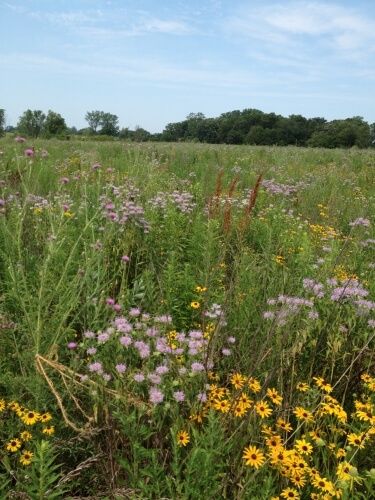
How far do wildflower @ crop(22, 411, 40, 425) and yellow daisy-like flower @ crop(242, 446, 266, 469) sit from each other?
2.33 ft

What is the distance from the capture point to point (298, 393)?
1.82 meters

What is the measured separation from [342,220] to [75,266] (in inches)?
140

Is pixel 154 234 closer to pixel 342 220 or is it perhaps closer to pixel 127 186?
pixel 127 186

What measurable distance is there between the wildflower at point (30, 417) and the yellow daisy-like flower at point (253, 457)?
2.33 ft

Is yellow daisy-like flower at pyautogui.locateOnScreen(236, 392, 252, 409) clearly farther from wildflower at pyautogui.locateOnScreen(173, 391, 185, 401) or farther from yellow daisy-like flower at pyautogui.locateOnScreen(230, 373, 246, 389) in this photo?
wildflower at pyautogui.locateOnScreen(173, 391, 185, 401)

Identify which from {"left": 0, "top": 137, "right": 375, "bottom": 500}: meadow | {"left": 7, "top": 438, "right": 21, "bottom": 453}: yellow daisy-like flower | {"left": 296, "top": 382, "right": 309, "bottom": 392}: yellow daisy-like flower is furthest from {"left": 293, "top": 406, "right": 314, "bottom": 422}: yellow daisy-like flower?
{"left": 7, "top": 438, "right": 21, "bottom": 453}: yellow daisy-like flower

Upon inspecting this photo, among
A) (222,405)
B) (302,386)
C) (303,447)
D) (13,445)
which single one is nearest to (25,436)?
(13,445)

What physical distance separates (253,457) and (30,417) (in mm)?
769

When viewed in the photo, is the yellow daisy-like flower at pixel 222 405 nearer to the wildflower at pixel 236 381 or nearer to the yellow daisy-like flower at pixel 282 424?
the wildflower at pixel 236 381

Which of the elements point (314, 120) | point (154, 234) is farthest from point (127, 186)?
point (314, 120)

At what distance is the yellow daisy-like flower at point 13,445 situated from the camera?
1389 millimetres

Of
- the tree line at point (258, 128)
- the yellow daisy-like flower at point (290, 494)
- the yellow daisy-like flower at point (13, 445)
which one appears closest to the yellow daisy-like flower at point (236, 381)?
the yellow daisy-like flower at point (290, 494)

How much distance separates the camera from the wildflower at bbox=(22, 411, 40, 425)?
1.41 metres

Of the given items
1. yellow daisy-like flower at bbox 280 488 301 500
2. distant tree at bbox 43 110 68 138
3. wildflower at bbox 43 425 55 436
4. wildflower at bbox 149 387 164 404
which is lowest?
yellow daisy-like flower at bbox 280 488 301 500
